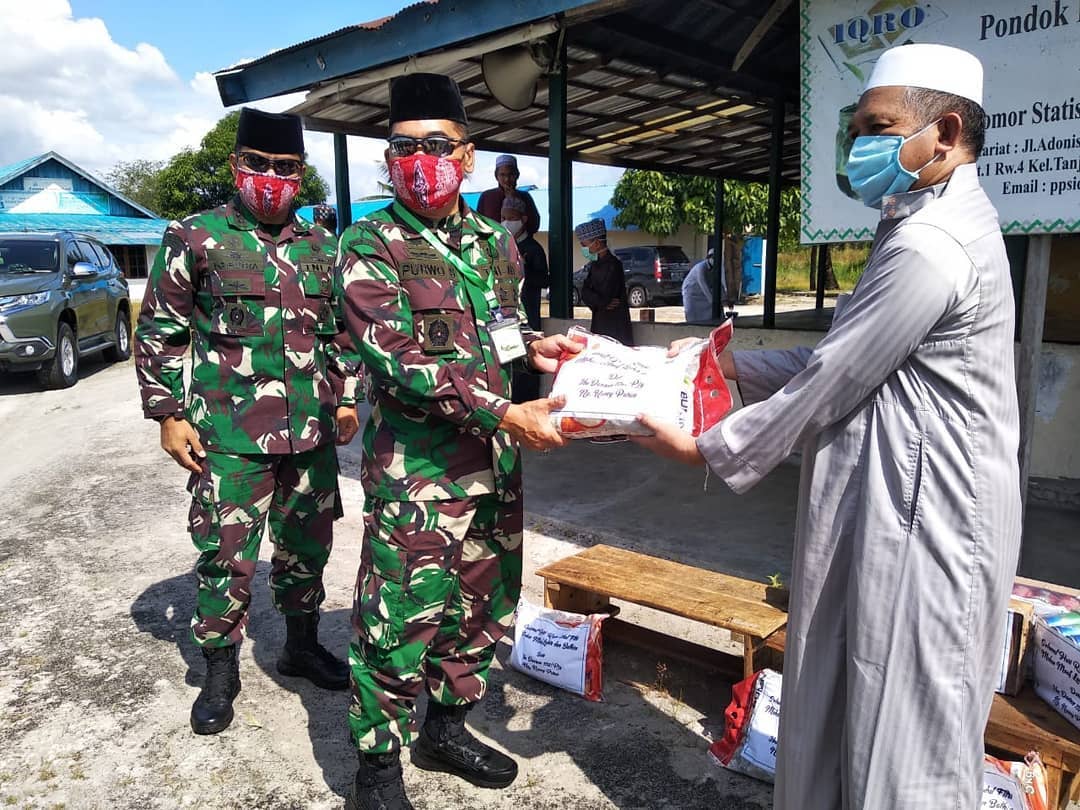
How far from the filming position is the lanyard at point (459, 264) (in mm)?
2426

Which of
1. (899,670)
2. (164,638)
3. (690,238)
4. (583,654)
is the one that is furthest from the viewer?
(690,238)

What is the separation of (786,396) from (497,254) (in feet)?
3.95

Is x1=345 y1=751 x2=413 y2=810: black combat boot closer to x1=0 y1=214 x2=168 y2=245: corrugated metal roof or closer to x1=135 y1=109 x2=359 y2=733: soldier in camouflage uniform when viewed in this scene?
x1=135 y1=109 x2=359 y2=733: soldier in camouflage uniform

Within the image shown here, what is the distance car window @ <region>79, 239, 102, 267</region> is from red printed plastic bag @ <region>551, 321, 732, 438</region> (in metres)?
11.8

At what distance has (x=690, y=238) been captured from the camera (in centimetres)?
2827

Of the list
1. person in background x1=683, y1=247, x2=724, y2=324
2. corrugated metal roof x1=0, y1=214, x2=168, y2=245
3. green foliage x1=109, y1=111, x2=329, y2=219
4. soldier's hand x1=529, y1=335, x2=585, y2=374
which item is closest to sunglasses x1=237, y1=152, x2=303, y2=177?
soldier's hand x1=529, y1=335, x2=585, y2=374

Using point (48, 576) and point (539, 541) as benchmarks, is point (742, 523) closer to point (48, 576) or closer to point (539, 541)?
point (539, 541)

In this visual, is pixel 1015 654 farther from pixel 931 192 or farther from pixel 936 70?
pixel 936 70

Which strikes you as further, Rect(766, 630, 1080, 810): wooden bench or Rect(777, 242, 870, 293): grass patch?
Rect(777, 242, 870, 293): grass patch

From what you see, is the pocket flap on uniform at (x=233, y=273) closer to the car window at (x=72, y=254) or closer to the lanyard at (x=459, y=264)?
the lanyard at (x=459, y=264)

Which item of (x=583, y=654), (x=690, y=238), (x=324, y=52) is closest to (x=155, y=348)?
(x=583, y=654)

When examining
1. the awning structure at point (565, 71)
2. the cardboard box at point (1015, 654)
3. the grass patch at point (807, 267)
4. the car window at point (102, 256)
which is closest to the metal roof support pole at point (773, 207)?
the awning structure at point (565, 71)

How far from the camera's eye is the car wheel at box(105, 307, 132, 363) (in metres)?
13.0

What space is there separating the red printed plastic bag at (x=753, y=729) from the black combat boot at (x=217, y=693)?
1.75m
